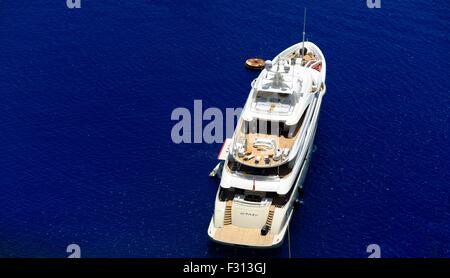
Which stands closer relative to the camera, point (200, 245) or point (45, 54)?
point (200, 245)

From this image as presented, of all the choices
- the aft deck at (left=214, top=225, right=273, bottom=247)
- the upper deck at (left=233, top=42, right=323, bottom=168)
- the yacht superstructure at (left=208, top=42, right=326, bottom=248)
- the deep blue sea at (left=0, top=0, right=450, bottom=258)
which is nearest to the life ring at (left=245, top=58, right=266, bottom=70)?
the deep blue sea at (left=0, top=0, right=450, bottom=258)

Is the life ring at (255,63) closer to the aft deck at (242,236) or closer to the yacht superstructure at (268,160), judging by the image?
the yacht superstructure at (268,160)

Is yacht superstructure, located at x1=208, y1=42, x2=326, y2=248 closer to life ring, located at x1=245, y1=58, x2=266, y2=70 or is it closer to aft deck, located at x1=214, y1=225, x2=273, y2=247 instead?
aft deck, located at x1=214, y1=225, x2=273, y2=247

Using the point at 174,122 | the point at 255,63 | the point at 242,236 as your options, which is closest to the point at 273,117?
the point at 242,236

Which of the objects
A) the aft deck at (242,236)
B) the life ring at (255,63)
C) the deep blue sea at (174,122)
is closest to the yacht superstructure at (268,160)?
the aft deck at (242,236)

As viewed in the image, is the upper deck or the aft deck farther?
the upper deck

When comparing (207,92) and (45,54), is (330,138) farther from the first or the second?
(45,54)

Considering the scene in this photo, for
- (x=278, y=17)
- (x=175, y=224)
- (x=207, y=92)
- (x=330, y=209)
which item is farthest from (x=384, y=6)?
(x=175, y=224)
